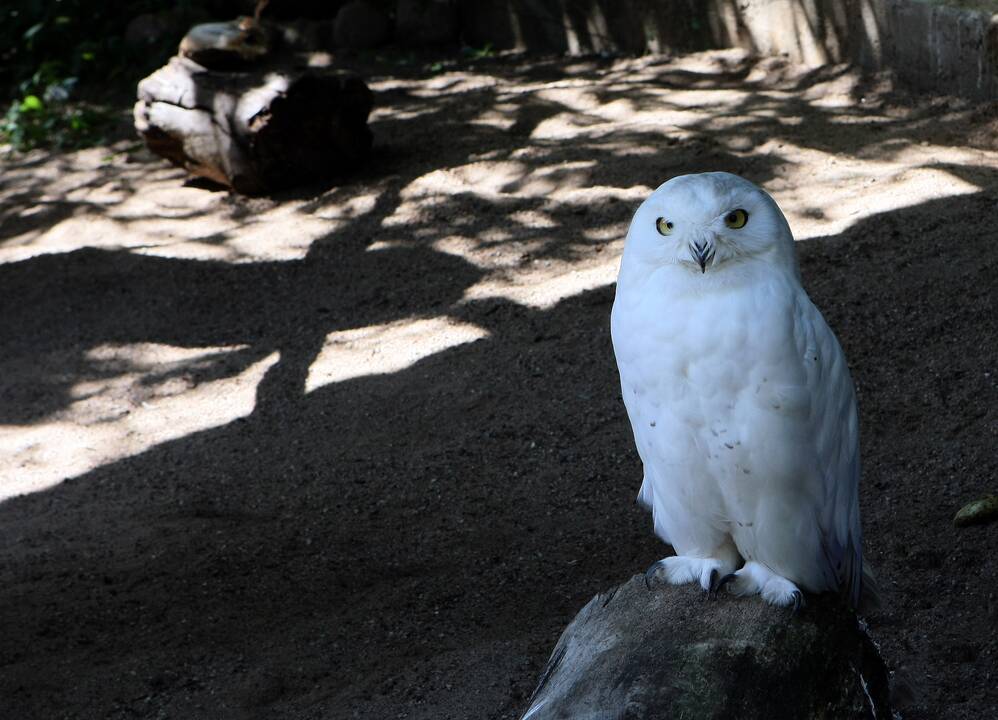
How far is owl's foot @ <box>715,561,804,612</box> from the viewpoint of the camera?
2857 mm

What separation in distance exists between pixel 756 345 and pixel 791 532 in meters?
0.51

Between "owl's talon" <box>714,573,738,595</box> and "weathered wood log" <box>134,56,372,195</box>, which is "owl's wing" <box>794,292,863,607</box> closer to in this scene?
"owl's talon" <box>714,573,738,595</box>

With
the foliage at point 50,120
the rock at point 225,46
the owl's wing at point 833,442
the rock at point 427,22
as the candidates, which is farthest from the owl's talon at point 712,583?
the rock at point 427,22

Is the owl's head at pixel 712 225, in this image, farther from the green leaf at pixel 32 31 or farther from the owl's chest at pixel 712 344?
the green leaf at pixel 32 31

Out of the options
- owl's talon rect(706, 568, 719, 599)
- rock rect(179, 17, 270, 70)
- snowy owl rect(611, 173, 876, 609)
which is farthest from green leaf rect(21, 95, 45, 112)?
owl's talon rect(706, 568, 719, 599)

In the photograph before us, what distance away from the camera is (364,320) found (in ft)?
20.9

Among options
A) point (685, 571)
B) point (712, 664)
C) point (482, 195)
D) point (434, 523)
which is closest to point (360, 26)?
point (482, 195)

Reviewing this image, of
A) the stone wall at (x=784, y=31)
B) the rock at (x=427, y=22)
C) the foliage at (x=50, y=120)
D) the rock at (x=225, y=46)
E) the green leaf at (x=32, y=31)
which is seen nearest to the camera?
the stone wall at (x=784, y=31)

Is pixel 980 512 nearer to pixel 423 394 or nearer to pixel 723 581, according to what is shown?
pixel 723 581

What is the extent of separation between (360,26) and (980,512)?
8404 mm

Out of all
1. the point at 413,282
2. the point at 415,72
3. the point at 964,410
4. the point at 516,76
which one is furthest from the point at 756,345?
the point at 415,72

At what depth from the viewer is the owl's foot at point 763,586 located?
9.37ft

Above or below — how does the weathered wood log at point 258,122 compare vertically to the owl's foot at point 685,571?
above

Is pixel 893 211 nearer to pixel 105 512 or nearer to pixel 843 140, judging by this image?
pixel 843 140
